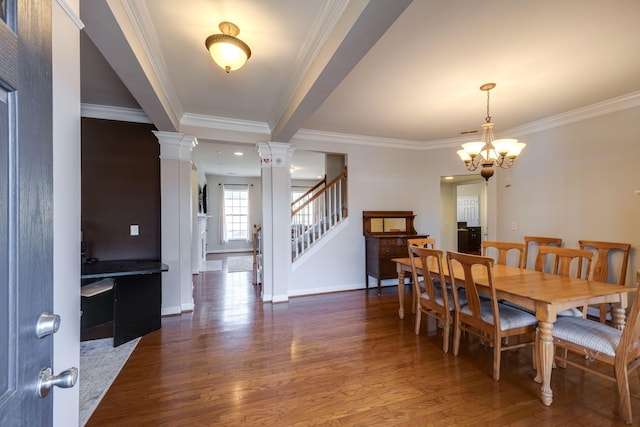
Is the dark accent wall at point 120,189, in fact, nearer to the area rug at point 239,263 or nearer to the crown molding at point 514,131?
the crown molding at point 514,131

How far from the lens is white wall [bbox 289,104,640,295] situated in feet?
10.6

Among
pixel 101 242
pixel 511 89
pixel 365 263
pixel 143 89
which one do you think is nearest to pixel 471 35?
pixel 511 89

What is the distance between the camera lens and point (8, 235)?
524mm

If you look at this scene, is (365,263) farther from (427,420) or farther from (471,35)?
(471,35)

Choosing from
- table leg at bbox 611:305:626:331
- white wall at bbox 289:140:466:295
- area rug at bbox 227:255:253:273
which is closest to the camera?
table leg at bbox 611:305:626:331

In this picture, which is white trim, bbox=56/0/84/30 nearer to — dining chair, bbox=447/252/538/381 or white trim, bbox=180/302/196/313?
dining chair, bbox=447/252/538/381

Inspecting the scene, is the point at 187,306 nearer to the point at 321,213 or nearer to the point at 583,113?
the point at 321,213

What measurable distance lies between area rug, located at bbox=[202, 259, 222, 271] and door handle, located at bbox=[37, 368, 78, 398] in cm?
610

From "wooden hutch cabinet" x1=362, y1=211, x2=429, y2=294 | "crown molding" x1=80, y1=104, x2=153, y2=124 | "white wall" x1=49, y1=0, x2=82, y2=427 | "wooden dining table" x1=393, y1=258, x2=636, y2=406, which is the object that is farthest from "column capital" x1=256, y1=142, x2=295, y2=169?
"white wall" x1=49, y1=0, x2=82, y2=427

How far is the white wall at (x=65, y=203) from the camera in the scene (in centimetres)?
88

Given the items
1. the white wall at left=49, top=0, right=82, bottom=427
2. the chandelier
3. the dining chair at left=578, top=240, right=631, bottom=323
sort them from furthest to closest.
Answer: the dining chair at left=578, top=240, right=631, bottom=323
the chandelier
the white wall at left=49, top=0, right=82, bottom=427

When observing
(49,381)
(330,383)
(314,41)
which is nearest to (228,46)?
(314,41)

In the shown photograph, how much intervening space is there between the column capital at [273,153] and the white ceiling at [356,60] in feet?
0.65

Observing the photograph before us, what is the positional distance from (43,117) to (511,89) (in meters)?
3.73
